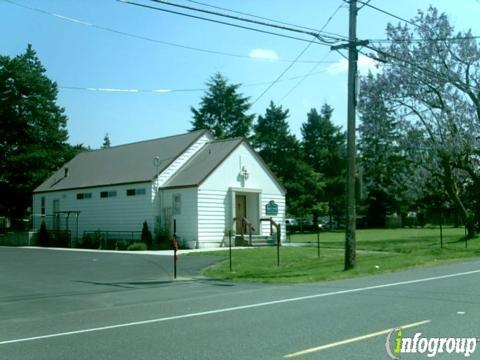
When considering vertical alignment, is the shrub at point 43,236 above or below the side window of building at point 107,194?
below

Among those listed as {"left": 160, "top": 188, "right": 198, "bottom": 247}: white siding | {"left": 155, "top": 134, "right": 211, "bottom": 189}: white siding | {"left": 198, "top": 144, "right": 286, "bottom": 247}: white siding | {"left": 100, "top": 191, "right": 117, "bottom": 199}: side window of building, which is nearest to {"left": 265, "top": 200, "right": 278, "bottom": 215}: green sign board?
{"left": 198, "top": 144, "right": 286, "bottom": 247}: white siding

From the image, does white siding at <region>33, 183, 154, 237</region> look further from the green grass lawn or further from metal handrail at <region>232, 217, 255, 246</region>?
the green grass lawn

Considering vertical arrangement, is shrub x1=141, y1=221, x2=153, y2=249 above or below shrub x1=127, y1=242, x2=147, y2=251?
above

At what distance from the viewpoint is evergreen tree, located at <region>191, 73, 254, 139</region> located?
72.6 metres

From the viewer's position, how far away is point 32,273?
802 inches

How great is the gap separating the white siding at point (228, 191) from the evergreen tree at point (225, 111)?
36.3 meters

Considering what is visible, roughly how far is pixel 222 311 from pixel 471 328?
4.53 meters

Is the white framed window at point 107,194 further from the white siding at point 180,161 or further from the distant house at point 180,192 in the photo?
the white siding at point 180,161

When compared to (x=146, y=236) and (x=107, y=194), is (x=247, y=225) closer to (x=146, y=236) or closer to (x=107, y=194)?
(x=146, y=236)

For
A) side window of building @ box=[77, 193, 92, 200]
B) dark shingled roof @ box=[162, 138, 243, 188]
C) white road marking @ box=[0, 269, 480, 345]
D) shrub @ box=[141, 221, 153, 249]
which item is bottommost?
white road marking @ box=[0, 269, 480, 345]

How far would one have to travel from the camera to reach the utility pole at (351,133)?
1998cm

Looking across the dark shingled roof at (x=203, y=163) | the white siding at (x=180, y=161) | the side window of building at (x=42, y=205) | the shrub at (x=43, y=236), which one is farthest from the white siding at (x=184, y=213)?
the side window of building at (x=42, y=205)

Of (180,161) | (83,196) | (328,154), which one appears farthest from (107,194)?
(328,154)

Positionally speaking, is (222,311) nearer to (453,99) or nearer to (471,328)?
(471,328)
